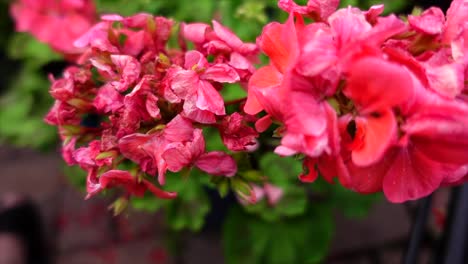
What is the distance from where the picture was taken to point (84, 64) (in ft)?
1.47

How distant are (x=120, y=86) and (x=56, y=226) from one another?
3.13ft

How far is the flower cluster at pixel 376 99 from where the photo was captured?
0.95 feet

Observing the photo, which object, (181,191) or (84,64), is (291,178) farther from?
(84,64)

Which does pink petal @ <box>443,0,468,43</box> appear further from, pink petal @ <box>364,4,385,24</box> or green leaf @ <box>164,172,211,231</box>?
green leaf @ <box>164,172,211,231</box>

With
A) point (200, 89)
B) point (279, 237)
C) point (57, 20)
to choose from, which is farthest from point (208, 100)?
point (57, 20)

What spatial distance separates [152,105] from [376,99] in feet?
0.50

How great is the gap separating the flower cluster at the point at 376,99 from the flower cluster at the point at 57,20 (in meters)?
0.61

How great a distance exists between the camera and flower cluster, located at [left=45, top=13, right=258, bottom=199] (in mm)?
352

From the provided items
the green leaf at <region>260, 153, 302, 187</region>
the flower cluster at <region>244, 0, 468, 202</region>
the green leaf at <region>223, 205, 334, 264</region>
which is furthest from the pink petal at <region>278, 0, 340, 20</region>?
the green leaf at <region>223, 205, 334, 264</region>

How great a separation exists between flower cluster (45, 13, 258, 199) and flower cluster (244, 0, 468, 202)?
39 mm

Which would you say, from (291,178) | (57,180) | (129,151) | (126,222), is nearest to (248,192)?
(129,151)

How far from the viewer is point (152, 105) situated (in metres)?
0.36

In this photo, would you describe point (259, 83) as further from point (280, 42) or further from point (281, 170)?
point (281, 170)

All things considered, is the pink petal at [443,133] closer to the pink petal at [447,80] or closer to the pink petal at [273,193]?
the pink petal at [447,80]
